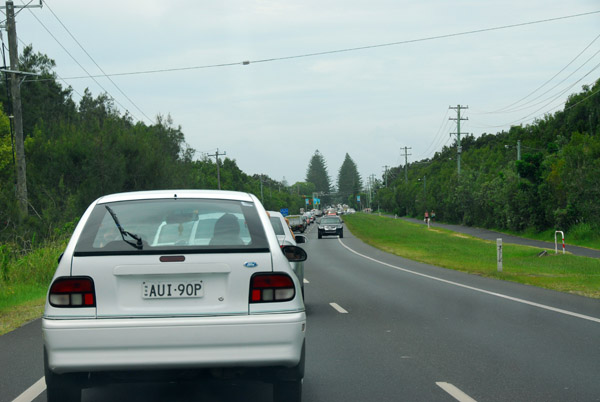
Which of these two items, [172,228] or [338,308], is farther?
[338,308]

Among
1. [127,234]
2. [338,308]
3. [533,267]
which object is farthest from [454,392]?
[533,267]

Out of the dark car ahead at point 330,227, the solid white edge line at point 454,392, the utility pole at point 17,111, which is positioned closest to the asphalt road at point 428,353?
the solid white edge line at point 454,392

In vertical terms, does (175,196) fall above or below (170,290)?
above

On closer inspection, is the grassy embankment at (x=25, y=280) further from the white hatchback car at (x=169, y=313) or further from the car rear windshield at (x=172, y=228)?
the white hatchback car at (x=169, y=313)

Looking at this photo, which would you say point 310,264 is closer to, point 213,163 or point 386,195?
point 213,163

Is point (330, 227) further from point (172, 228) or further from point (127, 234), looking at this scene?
point (127, 234)

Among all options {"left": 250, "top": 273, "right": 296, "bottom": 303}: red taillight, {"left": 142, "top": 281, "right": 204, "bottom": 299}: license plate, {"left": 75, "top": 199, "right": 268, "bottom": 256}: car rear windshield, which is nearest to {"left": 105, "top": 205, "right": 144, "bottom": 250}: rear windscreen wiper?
{"left": 75, "top": 199, "right": 268, "bottom": 256}: car rear windshield

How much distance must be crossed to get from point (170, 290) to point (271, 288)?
28.2 inches

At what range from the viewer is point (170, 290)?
17.1 feet

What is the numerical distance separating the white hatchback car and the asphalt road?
1.33 m

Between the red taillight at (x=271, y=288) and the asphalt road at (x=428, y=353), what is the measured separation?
143 cm

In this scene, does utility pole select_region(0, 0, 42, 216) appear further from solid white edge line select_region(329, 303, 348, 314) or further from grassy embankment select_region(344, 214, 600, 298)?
solid white edge line select_region(329, 303, 348, 314)

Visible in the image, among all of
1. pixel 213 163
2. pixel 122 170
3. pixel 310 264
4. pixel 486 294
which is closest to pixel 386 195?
pixel 213 163

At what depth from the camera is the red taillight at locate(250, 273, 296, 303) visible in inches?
207
